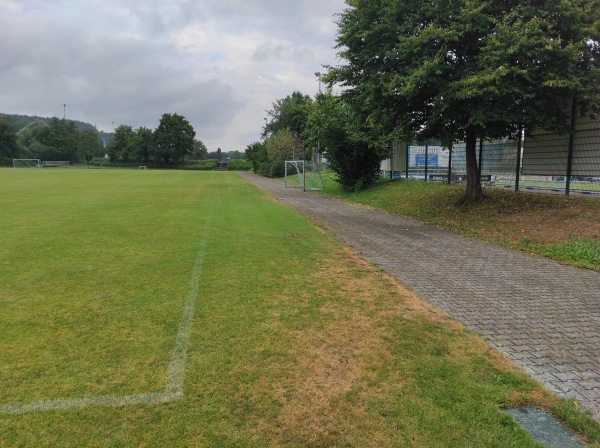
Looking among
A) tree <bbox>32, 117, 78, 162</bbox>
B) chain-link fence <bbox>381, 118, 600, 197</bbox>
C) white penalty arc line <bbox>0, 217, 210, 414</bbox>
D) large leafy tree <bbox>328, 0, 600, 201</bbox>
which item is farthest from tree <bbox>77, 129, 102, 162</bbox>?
white penalty arc line <bbox>0, 217, 210, 414</bbox>

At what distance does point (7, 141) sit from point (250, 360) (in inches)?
4294

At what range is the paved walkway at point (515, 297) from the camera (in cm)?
400

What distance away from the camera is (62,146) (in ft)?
348

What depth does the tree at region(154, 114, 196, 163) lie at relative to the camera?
105938mm

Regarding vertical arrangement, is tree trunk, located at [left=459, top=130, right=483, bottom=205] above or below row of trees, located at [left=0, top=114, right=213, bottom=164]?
below

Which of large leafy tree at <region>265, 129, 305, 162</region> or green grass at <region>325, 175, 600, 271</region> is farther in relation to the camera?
large leafy tree at <region>265, 129, 305, 162</region>

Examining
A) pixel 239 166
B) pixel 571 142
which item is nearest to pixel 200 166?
pixel 239 166

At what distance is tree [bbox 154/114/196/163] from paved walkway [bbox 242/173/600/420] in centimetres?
10245

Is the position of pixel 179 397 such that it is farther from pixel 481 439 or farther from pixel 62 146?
pixel 62 146

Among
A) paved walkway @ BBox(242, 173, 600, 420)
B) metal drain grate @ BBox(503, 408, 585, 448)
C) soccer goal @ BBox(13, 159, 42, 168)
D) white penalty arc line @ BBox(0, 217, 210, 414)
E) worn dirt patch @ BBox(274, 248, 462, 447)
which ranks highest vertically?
soccer goal @ BBox(13, 159, 42, 168)

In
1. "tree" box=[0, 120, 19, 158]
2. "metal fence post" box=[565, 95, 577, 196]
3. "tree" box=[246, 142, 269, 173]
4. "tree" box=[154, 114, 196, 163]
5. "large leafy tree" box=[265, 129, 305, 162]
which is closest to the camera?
"metal fence post" box=[565, 95, 577, 196]

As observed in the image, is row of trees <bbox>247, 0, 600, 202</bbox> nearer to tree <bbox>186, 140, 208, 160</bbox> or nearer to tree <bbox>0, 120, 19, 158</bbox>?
tree <bbox>0, 120, 19, 158</bbox>

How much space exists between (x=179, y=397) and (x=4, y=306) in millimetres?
3406

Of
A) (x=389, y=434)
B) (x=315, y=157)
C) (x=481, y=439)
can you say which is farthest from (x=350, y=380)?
(x=315, y=157)
